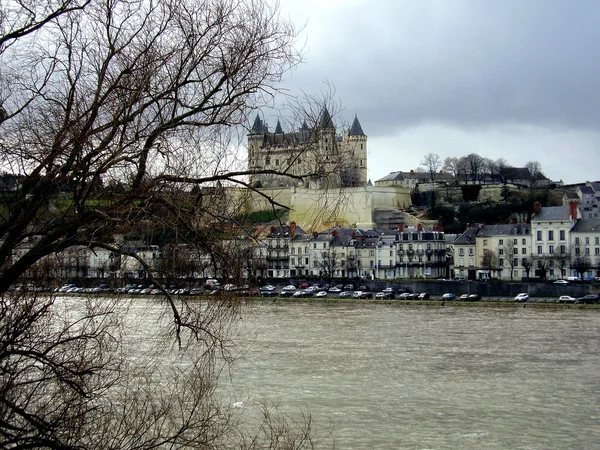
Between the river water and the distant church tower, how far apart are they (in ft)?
3.24

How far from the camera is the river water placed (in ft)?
29.2

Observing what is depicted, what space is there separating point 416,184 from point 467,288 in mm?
36404

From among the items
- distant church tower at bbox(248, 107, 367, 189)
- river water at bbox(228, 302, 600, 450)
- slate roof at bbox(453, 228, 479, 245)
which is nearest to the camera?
distant church tower at bbox(248, 107, 367, 189)

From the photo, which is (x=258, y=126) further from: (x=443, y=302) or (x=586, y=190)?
(x=586, y=190)

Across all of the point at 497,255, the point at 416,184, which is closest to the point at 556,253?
the point at 497,255

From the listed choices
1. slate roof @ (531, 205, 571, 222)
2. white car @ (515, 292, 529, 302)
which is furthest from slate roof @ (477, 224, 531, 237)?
white car @ (515, 292, 529, 302)

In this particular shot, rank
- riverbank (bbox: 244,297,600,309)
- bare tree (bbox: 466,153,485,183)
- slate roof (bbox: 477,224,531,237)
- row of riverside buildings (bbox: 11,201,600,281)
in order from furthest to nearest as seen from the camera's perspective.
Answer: bare tree (bbox: 466,153,485,183), slate roof (bbox: 477,224,531,237), row of riverside buildings (bbox: 11,201,600,281), riverbank (bbox: 244,297,600,309)

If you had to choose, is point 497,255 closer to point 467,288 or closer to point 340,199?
point 467,288

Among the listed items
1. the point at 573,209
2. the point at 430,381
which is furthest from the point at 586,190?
the point at 430,381

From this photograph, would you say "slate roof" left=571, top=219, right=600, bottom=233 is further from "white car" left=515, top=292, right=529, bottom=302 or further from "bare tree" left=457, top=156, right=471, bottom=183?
"bare tree" left=457, top=156, right=471, bottom=183

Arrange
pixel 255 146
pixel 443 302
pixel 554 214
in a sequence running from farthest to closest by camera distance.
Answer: pixel 554 214 < pixel 443 302 < pixel 255 146

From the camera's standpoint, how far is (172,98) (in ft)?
9.65

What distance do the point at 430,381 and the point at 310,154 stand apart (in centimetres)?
945

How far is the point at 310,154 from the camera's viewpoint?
120 inches
